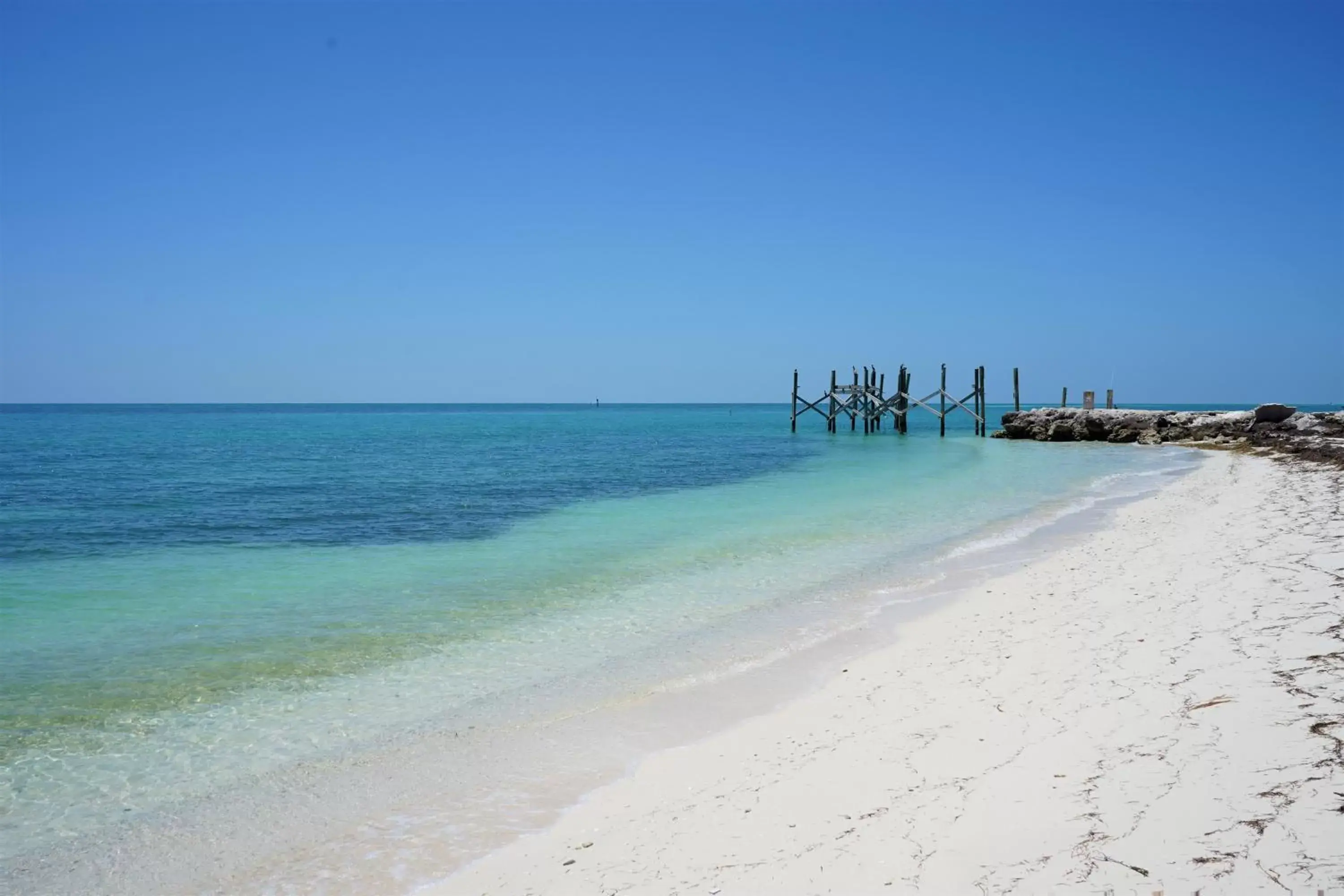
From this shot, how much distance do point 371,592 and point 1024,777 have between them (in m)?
7.82

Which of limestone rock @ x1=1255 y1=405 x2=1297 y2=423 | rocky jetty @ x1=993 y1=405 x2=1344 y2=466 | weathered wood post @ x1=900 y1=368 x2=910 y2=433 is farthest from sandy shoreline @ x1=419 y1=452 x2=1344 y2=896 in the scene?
weathered wood post @ x1=900 y1=368 x2=910 y2=433

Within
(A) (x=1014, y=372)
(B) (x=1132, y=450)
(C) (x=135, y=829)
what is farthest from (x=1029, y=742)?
(A) (x=1014, y=372)

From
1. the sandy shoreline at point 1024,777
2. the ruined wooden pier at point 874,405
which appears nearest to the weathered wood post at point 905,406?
the ruined wooden pier at point 874,405

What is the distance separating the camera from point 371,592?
9.60 meters

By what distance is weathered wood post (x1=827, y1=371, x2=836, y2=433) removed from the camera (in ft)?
163

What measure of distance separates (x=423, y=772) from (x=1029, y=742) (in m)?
3.55

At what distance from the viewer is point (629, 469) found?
27.3 meters

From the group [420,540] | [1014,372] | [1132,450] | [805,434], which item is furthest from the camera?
[805,434]

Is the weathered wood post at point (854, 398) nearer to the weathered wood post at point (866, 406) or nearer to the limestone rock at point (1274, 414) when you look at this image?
the weathered wood post at point (866, 406)

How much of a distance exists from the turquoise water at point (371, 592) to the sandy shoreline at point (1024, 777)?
5.92ft

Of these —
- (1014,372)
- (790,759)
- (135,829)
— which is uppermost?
(1014,372)

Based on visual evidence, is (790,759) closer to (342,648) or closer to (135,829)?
(135,829)

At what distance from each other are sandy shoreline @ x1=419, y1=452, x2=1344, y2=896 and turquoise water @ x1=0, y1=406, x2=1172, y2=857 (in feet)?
5.92

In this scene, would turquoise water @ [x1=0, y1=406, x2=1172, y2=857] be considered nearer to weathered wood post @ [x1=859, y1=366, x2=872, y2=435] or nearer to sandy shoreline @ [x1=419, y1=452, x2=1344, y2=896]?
sandy shoreline @ [x1=419, y1=452, x2=1344, y2=896]
